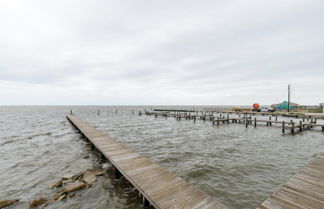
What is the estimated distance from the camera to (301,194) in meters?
4.75

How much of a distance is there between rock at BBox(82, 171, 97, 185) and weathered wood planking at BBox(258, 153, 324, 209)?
23.7ft

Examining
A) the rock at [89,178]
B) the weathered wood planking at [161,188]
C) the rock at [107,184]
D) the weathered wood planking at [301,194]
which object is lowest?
the rock at [107,184]

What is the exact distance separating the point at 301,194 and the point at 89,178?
29.7 feet

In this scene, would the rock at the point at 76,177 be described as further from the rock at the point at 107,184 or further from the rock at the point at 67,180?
the rock at the point at 107,184

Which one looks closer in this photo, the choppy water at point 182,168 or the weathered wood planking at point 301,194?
the weathered wood planking at point 301,194

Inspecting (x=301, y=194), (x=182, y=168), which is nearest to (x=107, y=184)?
(x=182, y=168)

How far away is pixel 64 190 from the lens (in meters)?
6.24

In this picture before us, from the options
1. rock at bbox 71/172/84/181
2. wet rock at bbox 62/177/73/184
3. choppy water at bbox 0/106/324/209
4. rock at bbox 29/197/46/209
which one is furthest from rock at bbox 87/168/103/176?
rock at bbox 29/197/46/209

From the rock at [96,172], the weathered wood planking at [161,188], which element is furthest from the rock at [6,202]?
the weathered wood planking at [161,188]

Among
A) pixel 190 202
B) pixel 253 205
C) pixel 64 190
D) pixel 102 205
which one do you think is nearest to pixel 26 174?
pixel 64 190

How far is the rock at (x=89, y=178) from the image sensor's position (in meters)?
7.07

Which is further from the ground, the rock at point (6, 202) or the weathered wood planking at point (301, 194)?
the weathered wood planking at point (301, 194)

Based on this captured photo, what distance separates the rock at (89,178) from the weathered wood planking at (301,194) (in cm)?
722

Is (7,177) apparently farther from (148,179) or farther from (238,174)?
(238,174)
